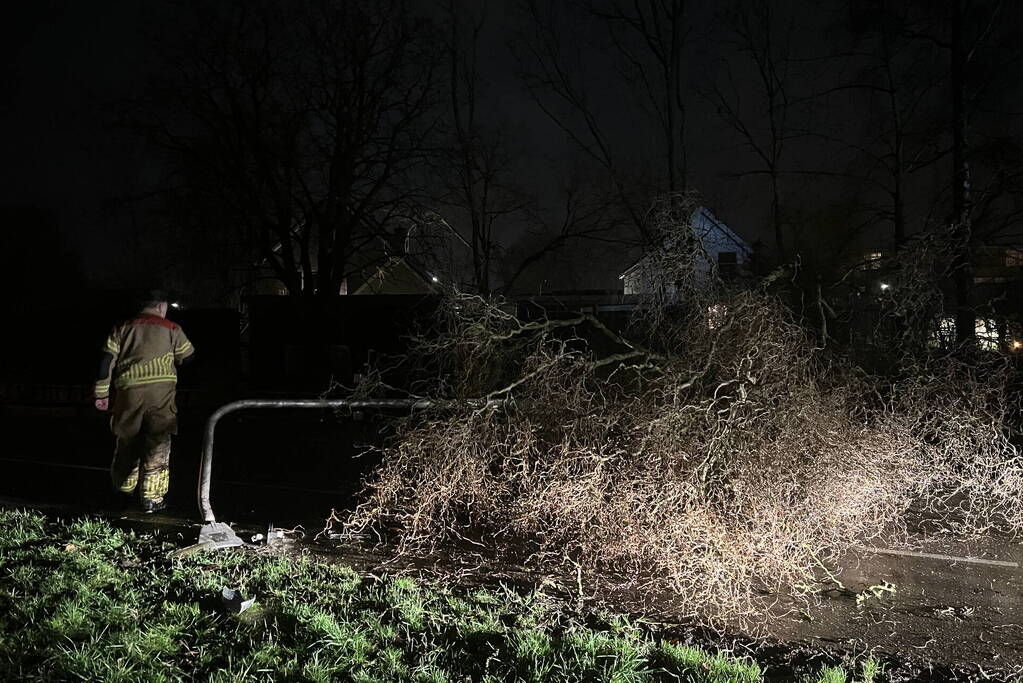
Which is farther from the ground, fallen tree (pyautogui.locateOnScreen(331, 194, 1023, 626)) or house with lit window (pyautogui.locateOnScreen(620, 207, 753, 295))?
house with lit window (pyautogui.locateOnScreen(620, 207, 753, 295))

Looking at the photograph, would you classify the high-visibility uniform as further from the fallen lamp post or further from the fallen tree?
the fallen tree

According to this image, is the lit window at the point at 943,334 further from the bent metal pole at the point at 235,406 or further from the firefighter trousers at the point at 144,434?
the firefighter trousers at the point at 144,434

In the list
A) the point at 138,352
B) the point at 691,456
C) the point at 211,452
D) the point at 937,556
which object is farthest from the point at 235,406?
the point at 937,556

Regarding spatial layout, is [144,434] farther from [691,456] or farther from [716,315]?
[716,315]

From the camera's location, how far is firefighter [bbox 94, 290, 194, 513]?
6250mm

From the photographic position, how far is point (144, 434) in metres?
6.34

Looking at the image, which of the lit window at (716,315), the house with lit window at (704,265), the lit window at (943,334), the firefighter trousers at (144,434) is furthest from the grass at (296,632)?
the lit window at (943,334)

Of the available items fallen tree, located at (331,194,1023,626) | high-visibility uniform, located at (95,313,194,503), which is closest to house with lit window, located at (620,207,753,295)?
fallen tree, located at (331,194,1023,626)

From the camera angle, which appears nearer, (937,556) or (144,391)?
(937,556)

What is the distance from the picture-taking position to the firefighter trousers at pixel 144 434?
6.26m

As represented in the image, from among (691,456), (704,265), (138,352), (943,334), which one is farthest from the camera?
(943,334)

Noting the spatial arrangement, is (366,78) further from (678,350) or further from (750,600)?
(750,600)

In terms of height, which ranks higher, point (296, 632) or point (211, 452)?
point (211, 452)

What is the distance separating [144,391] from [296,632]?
314cm
